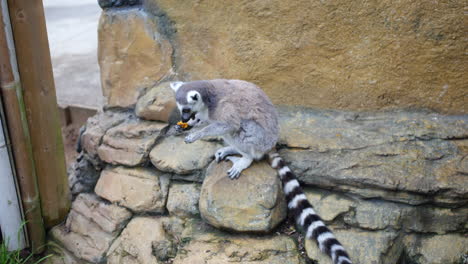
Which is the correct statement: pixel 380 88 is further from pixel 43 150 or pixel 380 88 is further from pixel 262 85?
pixel 43 150

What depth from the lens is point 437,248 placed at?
3.13m

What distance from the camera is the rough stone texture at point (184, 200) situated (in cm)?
355

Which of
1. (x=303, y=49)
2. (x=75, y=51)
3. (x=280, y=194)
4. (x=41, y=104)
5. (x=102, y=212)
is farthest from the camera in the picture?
(x=75, y=51)

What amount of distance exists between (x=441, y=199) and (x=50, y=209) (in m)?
3.11

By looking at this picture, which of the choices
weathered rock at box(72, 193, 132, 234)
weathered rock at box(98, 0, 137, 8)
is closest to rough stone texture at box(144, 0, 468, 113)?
weathered rock at box(98, 0, 137, 8)

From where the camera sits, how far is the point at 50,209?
13.1ft

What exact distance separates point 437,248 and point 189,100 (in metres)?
1.95

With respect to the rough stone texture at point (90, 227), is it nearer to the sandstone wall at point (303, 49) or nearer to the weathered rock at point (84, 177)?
the weathered rock at point (84, 177)

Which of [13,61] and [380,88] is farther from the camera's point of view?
[380,88]

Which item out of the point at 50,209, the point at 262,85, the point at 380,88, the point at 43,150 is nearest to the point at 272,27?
the point at 262,85

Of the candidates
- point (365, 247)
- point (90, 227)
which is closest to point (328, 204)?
point (365, 247)

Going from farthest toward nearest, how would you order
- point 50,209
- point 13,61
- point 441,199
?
point 50,209 < point 13,61 < point 441,199

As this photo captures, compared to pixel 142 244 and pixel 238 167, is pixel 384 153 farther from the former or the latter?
pixel 142 244

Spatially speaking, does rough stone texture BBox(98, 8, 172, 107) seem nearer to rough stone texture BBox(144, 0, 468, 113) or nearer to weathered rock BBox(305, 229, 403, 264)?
rough stone texture BBox(144, 0, 468, 113)
